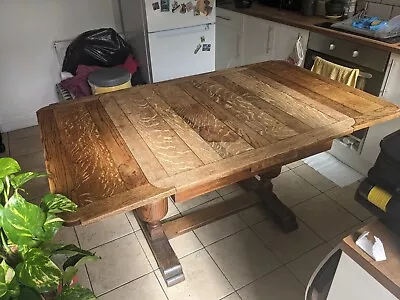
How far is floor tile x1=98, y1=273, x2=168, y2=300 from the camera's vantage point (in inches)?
62.6

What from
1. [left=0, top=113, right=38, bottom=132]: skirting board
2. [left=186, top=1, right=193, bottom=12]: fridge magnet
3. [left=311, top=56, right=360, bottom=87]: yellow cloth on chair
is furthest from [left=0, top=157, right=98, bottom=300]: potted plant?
[left=0, top=113, right=38, bottom=132]: skirting board

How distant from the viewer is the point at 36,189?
2.28 meters

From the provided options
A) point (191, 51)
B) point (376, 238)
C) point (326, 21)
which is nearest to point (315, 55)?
point (326, 21)

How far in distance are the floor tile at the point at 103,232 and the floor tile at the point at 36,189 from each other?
17.7 inches

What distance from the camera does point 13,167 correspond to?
0.88 m

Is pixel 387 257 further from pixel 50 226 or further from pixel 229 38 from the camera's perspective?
pixel 229 38

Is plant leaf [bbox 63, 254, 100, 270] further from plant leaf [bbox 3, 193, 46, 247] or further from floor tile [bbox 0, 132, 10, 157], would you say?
floor tile [bbox 0, 132, 10, 157]

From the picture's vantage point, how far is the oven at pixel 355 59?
202 centimetres

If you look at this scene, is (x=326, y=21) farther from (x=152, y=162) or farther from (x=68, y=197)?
(x=68, y=197)

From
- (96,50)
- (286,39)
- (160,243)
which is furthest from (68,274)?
(96,50)

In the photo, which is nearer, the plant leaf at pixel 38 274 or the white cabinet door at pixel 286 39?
the plant leaf at pixel 38 274

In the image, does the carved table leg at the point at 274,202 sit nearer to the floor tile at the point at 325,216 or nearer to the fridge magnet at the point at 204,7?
the floor tile at the point at 325,216

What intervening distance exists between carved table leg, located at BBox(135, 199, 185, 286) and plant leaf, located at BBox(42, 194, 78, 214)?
59cm

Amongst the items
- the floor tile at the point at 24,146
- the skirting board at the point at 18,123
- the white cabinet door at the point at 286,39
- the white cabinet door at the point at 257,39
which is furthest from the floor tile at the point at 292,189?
the skirting board at the point at 18,123
